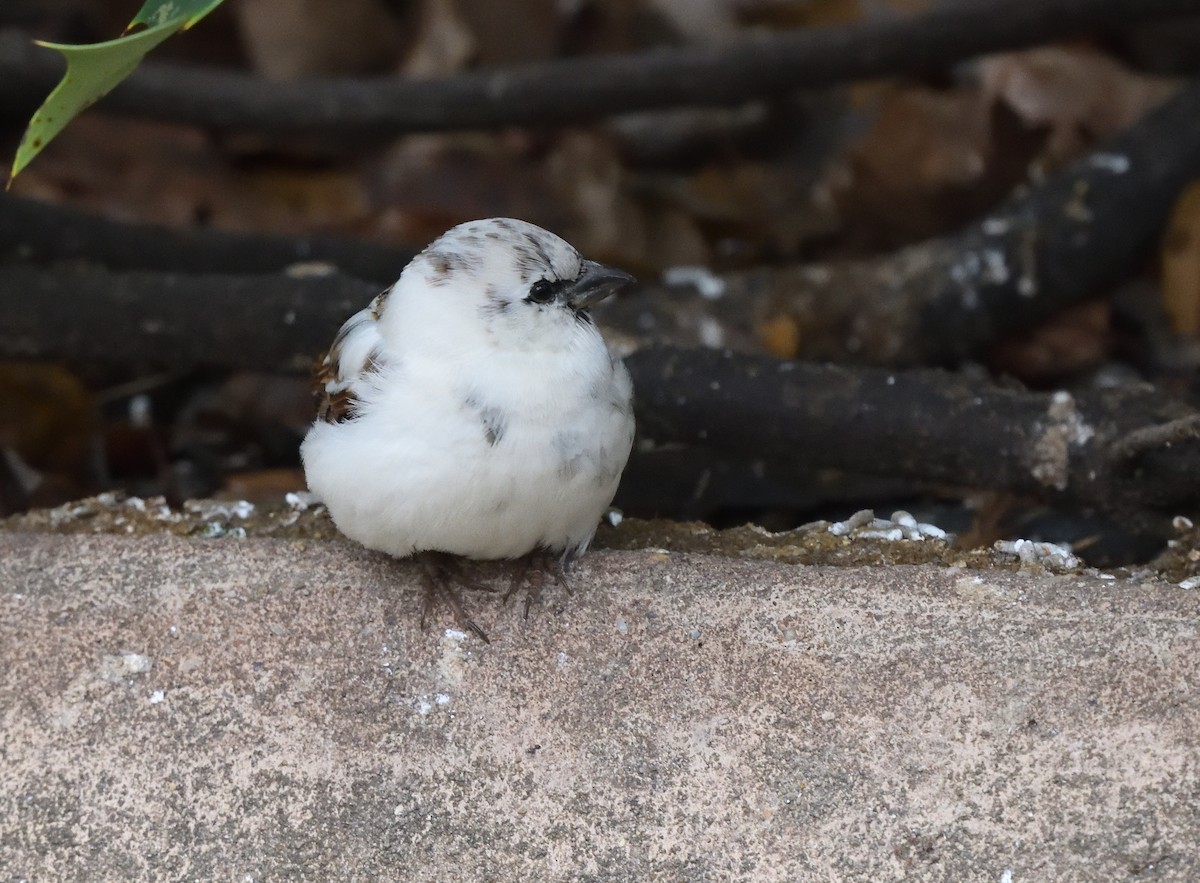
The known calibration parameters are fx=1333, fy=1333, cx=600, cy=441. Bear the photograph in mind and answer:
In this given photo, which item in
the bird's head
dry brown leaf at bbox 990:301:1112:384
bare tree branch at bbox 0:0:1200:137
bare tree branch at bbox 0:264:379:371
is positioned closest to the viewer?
the bird's head

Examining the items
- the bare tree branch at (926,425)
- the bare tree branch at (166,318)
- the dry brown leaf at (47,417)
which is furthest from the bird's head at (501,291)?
the dry brown leaf at (47,417)

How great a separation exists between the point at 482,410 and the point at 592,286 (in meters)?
0.41

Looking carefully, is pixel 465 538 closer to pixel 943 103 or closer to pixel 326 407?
pixel 326 407

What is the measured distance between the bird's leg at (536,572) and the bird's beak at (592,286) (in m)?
0.56

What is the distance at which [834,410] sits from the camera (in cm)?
342

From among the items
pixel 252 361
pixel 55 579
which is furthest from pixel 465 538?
pixel 252 361

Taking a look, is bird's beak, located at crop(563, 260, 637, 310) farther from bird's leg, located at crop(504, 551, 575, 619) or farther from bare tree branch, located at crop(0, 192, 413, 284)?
bare tree branch, located at crop(0, 192, 413, 284)

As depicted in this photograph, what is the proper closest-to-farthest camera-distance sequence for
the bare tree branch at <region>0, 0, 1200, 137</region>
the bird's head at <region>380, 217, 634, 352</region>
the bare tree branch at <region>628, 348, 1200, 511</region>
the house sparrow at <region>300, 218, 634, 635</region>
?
the house sparrow at <region>300, 218, 634, 635</region>
the bird's head at <region>380, 217, 634, 352</region>
the bare tree branch at <region>628, 348, 1200, 511</region>
the bare tree branch at <region>0, 0, 1200, 137</region>

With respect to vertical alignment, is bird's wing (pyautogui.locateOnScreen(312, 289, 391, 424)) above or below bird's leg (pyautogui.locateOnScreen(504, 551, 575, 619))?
above

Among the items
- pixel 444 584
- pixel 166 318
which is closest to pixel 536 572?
pixel 444 584

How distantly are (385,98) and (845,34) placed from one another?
1.86m

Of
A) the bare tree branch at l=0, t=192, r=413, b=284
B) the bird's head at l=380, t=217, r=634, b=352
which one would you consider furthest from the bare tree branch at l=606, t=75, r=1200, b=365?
the bird's head at l=380, t=217, r=634, b=352

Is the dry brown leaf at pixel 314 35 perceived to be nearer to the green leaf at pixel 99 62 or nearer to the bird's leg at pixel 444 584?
the bird's leg at pixel 444 584

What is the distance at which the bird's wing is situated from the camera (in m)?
2.88
